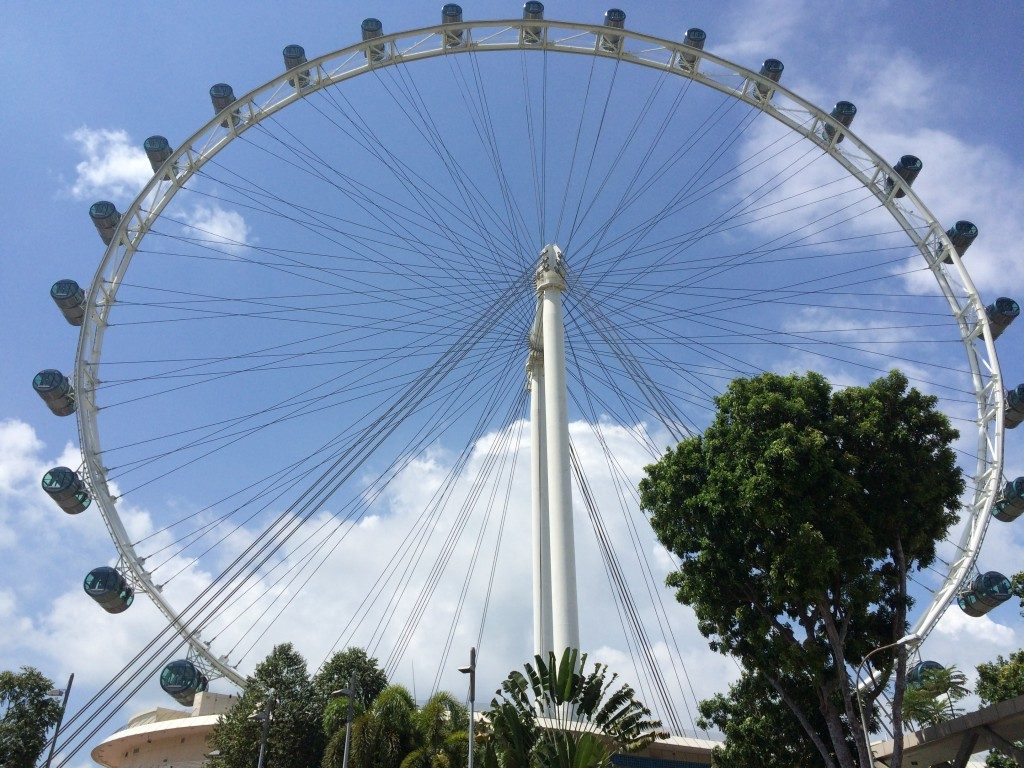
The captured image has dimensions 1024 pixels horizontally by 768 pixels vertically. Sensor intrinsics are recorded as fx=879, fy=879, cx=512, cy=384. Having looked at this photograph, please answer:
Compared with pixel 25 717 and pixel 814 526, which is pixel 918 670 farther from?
pixel 25 717

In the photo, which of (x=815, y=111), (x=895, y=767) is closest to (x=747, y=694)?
(x=895, y=767)

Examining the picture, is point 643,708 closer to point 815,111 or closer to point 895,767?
point 895,767

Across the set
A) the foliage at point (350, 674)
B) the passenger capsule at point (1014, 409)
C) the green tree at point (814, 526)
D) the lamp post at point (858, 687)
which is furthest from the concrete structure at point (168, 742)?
the passenger capsule at point (1014, 409)

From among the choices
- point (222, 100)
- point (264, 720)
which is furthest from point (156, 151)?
point (264, 720)

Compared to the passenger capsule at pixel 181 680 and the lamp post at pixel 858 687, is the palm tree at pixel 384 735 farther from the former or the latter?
the lamp post at pixel 858 687

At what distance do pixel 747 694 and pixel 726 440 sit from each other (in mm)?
11501

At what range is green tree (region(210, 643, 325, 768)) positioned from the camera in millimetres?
43781

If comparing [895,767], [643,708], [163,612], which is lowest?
[895,767]

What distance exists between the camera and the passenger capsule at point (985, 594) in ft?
125

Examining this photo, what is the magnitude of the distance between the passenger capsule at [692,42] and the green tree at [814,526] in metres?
19.6

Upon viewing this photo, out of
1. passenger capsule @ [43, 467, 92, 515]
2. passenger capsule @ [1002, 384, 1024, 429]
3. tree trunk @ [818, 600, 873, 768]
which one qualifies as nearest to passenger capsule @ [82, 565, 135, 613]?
passenger capsule @ [43, 467, 92, 515]

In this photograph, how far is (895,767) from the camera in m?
28.5

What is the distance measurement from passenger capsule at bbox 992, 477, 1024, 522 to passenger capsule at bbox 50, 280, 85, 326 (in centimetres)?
4420

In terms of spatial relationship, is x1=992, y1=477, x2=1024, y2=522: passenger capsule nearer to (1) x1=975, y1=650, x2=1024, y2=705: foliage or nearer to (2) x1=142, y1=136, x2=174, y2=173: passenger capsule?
(1) x1=975, y1=650, x2=1024, y2=705: foliage
